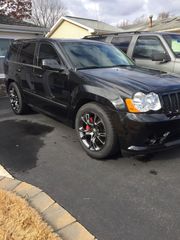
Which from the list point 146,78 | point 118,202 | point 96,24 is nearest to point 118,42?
point 146,78

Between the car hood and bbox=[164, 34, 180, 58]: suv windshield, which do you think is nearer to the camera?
the car hood

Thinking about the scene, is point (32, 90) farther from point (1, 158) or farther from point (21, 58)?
point (1, 158)

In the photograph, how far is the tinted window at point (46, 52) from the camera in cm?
516

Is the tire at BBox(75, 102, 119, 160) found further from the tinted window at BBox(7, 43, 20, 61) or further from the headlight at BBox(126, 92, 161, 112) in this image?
the tinted window at BBox(7, 43, 20, 61)

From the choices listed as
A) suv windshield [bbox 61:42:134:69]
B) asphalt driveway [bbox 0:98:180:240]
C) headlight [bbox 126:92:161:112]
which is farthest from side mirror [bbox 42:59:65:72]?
headlight [bbox 126:92:161:112]

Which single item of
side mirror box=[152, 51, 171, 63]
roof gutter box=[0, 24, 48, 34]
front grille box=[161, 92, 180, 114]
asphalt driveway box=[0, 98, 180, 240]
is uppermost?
roof gutter box=[0, 24, 48, 34]

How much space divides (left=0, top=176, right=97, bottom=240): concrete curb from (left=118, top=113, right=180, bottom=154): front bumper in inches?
49.3

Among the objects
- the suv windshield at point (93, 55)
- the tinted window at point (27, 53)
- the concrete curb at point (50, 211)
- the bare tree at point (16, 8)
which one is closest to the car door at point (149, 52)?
the suv windshield at point (93, 55)

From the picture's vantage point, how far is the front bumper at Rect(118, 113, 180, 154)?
371 cm

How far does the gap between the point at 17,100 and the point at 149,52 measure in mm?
3344

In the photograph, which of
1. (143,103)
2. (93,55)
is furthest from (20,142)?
(143,103)

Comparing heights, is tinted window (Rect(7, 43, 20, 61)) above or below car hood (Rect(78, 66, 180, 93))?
above

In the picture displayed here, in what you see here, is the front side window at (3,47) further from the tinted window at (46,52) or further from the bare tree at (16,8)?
the bare tree at (16,8)

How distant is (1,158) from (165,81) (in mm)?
2654
